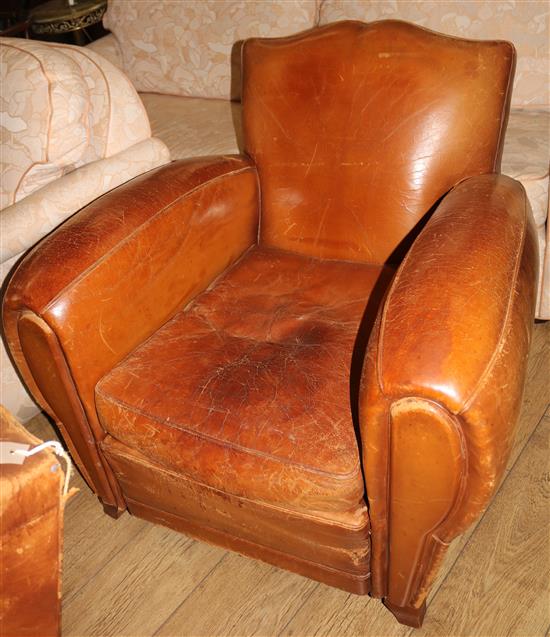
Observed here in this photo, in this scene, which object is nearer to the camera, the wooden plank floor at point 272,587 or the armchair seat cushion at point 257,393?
the armchair seat cushion at point 257,393

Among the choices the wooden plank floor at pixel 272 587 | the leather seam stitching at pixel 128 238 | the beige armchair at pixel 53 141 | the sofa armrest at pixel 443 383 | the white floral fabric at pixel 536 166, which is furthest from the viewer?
the white floral fabric at pixel 536 166

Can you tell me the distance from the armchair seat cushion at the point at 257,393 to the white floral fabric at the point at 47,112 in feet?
1.55

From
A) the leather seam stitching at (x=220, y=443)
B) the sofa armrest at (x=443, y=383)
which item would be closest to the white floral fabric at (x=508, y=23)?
the sofa armrest at (x=443, y=383)

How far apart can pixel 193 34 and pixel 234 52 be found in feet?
0.56

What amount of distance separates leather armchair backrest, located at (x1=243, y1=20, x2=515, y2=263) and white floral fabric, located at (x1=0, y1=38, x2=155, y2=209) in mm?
357

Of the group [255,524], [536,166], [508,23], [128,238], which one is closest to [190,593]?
[255,524]

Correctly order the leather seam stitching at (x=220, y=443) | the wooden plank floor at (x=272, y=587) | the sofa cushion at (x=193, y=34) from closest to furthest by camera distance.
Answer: the leather seam stitching at (x=220, y=443) → the wooden plank floor at (x=272, y=587) → the sofa cushion at (x=193, y=34)

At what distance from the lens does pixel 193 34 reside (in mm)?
2236

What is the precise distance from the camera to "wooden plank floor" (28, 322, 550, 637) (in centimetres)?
126

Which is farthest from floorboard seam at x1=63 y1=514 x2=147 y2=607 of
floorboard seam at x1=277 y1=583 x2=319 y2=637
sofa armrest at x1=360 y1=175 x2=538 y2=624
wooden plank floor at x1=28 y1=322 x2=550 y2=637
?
sofa armrest at x1=360 y1=175 x2=538 y2=624

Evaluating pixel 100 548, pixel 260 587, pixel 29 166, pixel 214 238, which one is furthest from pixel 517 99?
pixel 100 548

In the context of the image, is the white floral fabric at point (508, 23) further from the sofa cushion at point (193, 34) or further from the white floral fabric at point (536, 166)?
the sofa cushion at point (193, 34)

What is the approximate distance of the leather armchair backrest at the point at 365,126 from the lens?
1306 mm

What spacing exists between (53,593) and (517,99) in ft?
5.53
